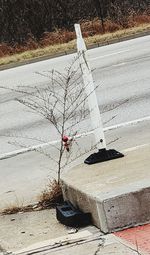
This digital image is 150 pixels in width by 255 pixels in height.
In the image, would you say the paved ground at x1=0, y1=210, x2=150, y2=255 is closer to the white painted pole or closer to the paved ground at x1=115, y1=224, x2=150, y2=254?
the paved ground at x1=115, y1=224, x2=150, y2=254

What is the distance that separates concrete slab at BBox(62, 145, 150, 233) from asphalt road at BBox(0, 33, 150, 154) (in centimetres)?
214

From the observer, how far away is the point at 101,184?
4.97 metres

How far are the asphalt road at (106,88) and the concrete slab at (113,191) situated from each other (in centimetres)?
214

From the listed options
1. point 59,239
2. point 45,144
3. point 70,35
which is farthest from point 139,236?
point 70,35

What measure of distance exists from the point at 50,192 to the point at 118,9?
22443 mm

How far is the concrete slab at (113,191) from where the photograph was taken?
4.54 metres

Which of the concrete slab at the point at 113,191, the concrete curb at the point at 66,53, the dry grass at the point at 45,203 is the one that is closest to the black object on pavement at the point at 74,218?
the concrete slab at the point at 113,191

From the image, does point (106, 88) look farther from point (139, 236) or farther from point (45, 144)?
point (139, 236)

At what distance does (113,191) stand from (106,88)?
7.01 metres

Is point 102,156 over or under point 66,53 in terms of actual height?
over

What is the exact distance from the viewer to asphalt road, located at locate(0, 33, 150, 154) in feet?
30.0

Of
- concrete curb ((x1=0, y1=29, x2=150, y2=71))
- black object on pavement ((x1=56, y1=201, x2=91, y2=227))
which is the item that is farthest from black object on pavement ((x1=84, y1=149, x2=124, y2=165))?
concrete curb ((x1=0, y1=29, x2=150, y2=71))

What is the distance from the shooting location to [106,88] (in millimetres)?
11562

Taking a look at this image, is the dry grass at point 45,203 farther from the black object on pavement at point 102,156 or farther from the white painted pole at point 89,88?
the white painted pole at point 89,88
